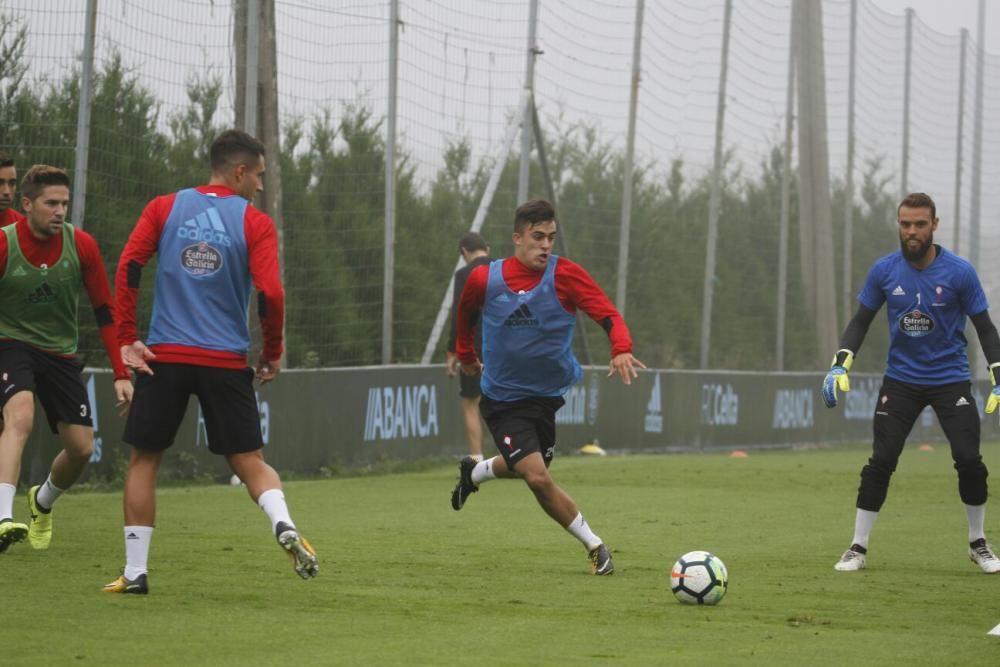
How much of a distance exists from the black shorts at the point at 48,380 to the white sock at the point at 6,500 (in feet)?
1.84

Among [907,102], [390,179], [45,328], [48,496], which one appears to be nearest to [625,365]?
→ [45,328]

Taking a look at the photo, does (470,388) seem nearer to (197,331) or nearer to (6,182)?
(6,182)

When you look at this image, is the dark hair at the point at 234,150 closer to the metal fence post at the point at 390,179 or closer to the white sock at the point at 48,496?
the white sock at the point at 48,496

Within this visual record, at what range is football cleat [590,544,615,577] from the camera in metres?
8.37

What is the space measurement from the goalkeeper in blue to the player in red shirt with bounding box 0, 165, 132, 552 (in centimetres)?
418

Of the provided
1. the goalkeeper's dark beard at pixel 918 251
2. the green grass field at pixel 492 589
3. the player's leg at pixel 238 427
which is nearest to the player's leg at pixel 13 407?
the green grass field at pixel 492 589

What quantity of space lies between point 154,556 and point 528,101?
465 inches

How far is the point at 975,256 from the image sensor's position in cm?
3362

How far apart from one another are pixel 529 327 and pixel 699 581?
2.06 metres

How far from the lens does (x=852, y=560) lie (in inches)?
353

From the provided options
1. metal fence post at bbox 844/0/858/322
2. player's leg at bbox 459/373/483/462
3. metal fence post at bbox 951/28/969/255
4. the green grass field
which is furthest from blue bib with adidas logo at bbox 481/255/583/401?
metal fence post at bbox 951/28/969/255

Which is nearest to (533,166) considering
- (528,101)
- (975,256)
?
(528,101)

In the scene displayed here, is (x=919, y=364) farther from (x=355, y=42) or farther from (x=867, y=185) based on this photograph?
(x=867, y=185)

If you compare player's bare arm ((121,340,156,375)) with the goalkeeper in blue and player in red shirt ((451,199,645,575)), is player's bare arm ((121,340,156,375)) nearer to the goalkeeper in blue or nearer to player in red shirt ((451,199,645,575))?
player in red shirt ((451,199,645,575))
